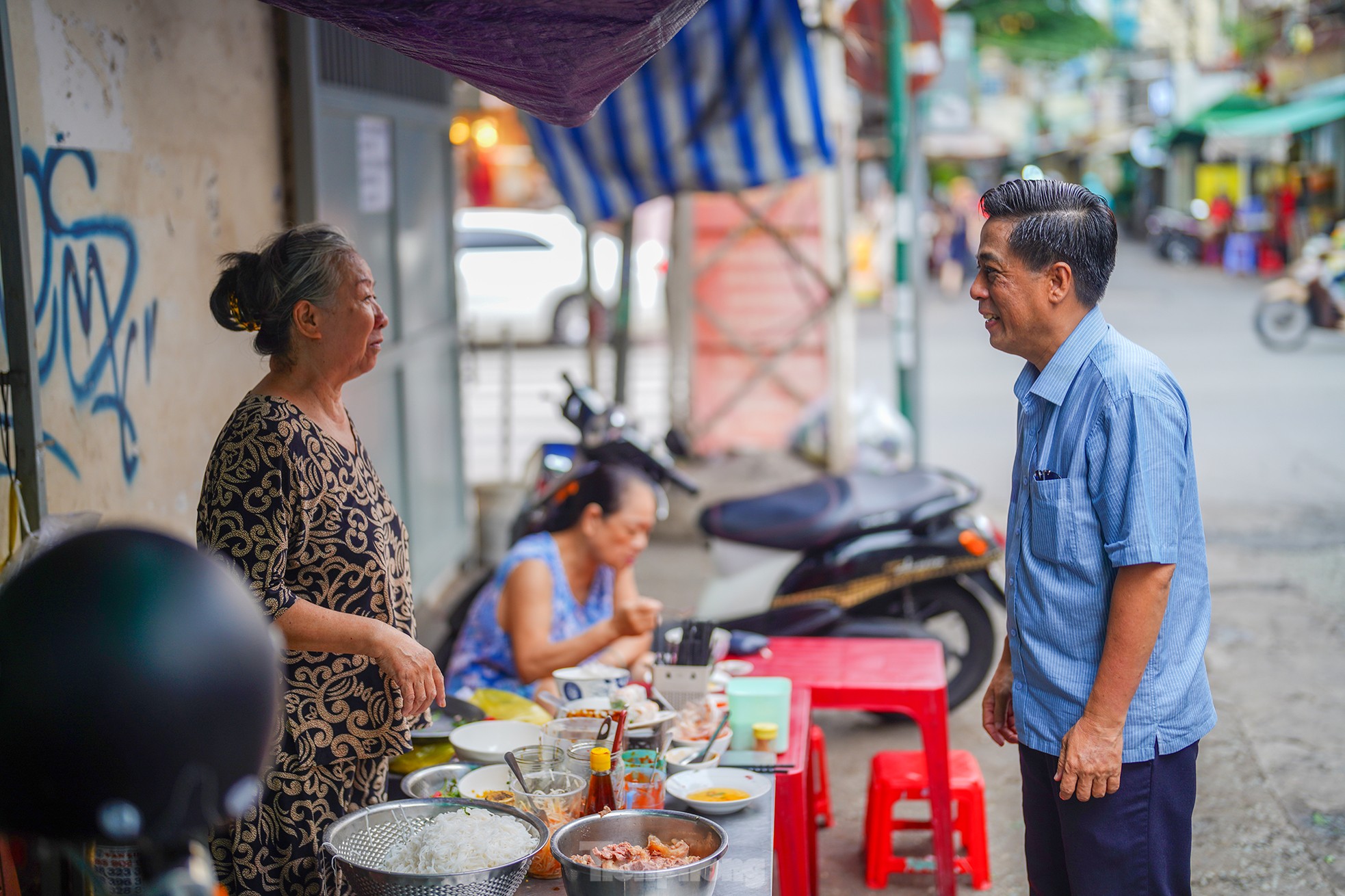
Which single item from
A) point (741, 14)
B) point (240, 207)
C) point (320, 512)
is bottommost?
point (320, 512)

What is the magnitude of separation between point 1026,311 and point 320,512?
140 centimetres

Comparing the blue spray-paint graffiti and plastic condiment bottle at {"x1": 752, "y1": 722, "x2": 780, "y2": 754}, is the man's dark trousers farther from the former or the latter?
the blue spray-paint graffiti

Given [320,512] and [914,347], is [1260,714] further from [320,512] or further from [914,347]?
[320,512]

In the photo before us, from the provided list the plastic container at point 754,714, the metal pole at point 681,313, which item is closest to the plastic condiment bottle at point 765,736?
the plastic container at point 754,714

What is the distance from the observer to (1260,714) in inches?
201

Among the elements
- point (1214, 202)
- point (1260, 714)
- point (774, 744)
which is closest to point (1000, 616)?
point (1260, 714)

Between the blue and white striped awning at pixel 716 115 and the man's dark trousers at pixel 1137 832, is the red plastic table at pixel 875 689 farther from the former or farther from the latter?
the blue and white striped awning at pixel 716 115

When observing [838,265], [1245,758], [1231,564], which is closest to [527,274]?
[838,265]

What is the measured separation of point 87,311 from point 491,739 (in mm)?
1554

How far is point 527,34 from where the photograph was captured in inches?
92.5

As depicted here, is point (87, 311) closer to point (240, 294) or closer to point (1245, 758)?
point (240, 294)

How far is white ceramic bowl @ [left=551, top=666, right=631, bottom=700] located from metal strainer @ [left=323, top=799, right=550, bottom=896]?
78 centimetres

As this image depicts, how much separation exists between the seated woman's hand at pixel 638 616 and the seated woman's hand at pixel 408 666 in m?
0.95

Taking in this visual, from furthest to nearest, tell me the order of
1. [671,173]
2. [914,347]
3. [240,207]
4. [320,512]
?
[914,347]
[671,173]
[240,207]
[320,512]
